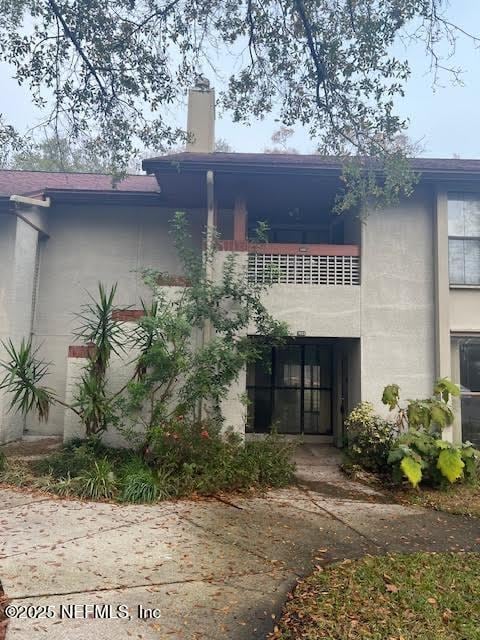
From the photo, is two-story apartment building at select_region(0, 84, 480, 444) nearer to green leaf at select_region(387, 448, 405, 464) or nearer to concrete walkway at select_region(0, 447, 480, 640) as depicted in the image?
green leaf at select_region(387, 448, 405, 464)

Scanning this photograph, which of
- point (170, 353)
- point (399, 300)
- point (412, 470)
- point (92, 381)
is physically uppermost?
point (399, 300)

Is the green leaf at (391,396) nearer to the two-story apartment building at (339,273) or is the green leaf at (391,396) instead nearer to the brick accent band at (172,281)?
the two-story apartment building at (339,273)

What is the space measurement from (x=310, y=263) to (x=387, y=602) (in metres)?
6.06

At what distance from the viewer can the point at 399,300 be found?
854 centimetres

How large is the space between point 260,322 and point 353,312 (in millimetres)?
1861

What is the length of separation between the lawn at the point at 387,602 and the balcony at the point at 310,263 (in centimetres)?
522

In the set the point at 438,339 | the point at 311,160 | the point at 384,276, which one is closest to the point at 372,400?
the point at 438,339

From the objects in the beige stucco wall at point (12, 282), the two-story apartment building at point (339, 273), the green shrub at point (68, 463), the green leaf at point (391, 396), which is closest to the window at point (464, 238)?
the two-story apartment building at point (339, 273)

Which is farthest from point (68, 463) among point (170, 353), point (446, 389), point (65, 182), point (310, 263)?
point (65, 182)

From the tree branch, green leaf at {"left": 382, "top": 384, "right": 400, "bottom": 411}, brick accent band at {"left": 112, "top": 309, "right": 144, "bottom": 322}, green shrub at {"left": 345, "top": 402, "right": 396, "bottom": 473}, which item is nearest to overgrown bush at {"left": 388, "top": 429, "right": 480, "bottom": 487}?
green shrub at {"left": 345, "top": 402, "right": 396, "bottom": 473}

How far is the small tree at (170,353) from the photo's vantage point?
6820 mm

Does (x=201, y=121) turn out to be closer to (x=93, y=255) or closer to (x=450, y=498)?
(x=93, y=255)

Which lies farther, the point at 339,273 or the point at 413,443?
the point at 339,273

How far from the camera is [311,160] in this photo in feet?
29.4
